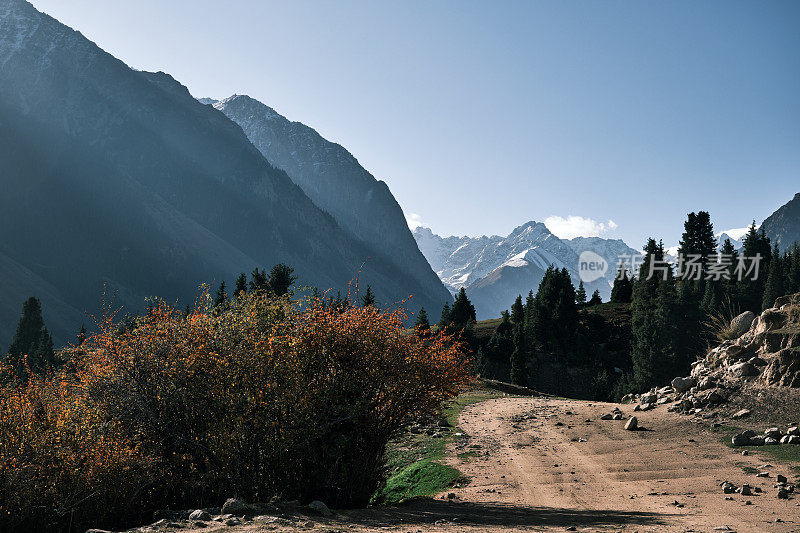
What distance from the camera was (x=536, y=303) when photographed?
102875 mm

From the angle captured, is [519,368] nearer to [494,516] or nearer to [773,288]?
[773,288]

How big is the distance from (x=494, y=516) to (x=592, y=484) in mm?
6522

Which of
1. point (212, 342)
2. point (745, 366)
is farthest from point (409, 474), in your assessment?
point (745, 366)

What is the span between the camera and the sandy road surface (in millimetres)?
14164

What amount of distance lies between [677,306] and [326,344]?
7312 cm

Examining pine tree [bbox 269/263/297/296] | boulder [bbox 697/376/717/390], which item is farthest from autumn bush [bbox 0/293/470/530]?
pine tree [bbox 269/263/297/296]

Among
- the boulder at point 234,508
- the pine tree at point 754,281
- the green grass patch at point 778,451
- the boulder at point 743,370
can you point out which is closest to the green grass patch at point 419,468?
the boulder at point 234,508

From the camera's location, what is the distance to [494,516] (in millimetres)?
15891

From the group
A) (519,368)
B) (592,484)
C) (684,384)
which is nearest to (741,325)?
(684,384)

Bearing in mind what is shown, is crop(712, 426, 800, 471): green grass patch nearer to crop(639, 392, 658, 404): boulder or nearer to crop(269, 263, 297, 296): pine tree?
crop(639, 392, 658, 404): boulder

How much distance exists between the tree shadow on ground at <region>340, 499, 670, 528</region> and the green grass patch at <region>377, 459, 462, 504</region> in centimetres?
479

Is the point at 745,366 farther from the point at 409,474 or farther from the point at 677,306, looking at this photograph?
the point at 677,306

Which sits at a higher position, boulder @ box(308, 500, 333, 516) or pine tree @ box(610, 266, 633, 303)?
pine tree @ box(610, 266, 633, 303)

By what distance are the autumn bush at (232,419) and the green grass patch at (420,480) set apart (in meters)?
4.85
